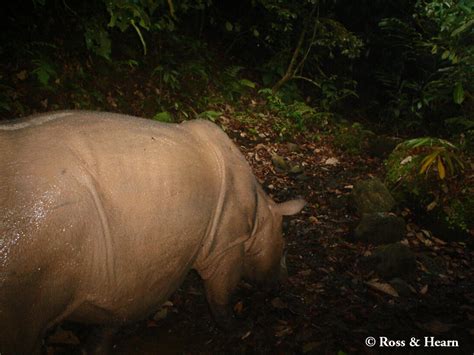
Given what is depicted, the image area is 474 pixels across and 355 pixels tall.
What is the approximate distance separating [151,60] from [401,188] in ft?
17.9

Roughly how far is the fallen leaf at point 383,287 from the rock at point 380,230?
2.54 ft

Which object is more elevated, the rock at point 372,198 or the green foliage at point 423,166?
the green foliage at point 423,166

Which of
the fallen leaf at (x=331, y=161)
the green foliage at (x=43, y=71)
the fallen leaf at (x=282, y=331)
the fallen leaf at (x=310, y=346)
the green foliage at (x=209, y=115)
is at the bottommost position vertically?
the fallen leaf at (x=331, y=161)

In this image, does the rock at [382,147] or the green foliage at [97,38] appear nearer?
the green foliage at [97,38]

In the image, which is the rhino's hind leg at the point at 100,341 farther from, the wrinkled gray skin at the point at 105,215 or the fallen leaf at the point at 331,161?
the fallen leaf at the point at 331,161

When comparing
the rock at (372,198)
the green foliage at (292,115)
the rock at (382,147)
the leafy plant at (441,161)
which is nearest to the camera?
the leafy plant at (441,161)

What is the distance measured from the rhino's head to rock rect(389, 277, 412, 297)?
1.31 m

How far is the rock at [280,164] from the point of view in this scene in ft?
21.0

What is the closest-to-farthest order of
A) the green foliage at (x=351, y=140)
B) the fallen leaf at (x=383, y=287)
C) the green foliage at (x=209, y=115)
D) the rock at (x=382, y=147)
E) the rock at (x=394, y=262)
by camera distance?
the fallen leaf at (x=383, y=287), the rock at (x=394, y=262), the green foliage at (x=209, y=115), the rock at (x=382, y=147), the green foliage at (x=351, y=140)

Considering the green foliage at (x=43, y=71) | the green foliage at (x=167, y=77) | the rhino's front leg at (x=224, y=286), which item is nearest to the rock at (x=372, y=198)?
the rhino's front leg at (x=224, y=286)

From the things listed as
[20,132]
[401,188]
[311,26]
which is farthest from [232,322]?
[311,26]

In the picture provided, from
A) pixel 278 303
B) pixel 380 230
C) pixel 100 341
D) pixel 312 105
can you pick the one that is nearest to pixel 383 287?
pixel 380 230

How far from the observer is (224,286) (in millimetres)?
3053

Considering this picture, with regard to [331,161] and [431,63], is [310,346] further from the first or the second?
[431,63]
